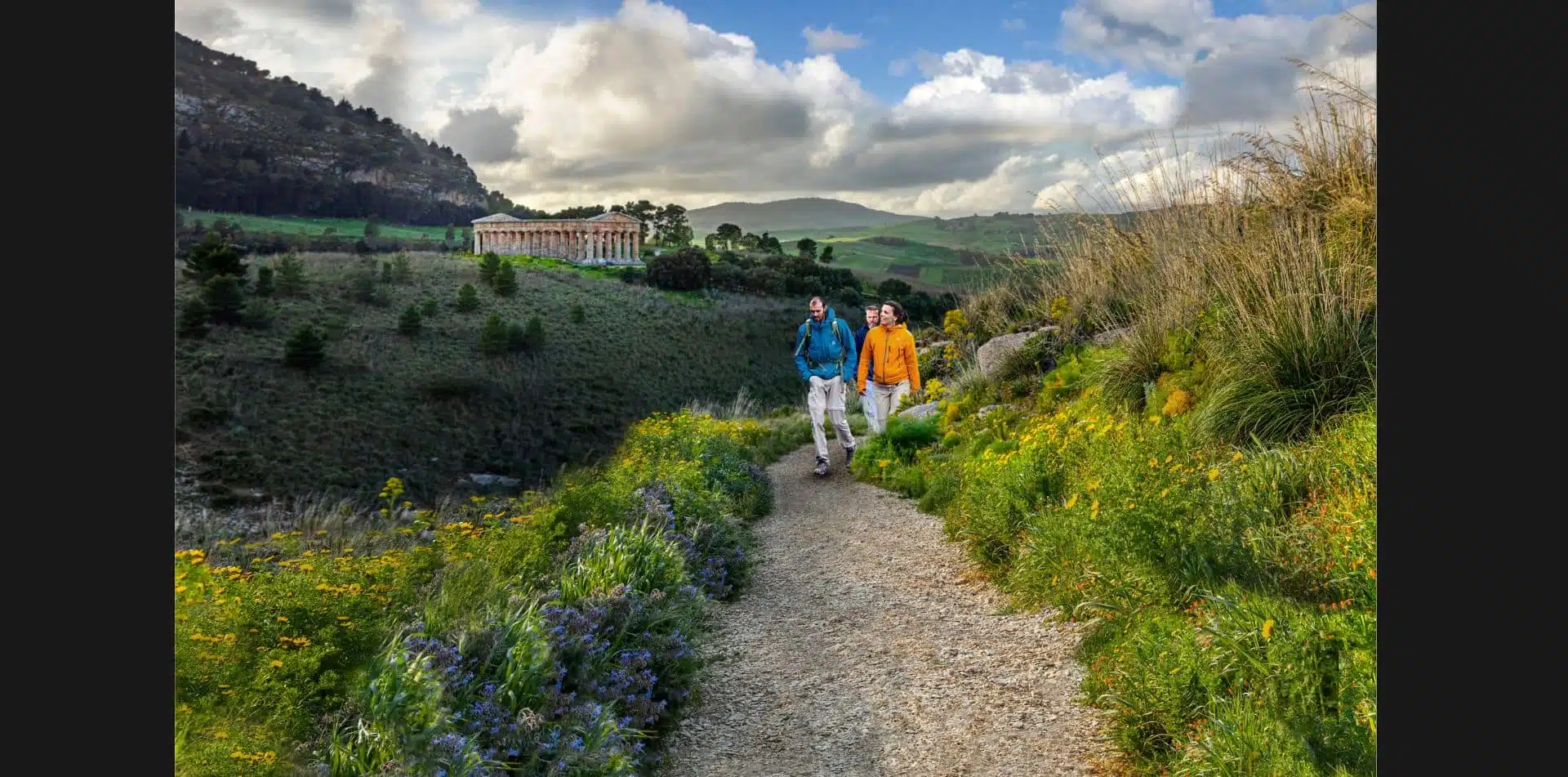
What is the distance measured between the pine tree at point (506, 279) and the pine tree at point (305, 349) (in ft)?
3.56

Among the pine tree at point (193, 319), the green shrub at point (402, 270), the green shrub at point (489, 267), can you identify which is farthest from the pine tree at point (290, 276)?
the green shrub at point (489, 267)

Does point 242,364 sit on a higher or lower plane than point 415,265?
lower

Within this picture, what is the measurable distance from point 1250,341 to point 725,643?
3758 millimetres

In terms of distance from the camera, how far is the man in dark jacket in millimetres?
10289

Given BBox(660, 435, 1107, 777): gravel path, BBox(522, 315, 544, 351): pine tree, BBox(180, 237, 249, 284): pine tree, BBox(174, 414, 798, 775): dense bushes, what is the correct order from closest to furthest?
1. BBox(174, 414, 798, 775): dense bushes
2. BBox(660, 435, 1107, 777): gravel path
3. BBox(180, 237, 249, 284): pine tree
4. BBox(522, 315, 544, 351): pine tree

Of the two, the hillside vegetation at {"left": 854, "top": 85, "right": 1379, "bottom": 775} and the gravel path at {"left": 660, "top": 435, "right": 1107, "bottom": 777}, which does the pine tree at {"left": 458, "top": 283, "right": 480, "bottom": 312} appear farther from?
the hillside vegetation at {"left": 854, "top": 85, "right": 1379, "bottom": 775}

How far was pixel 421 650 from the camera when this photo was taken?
137 inches

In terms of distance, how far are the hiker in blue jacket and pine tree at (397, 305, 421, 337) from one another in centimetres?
430

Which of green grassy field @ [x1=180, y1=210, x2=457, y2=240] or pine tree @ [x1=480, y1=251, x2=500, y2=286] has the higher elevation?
green grassy field @ [x1=180, y1=210, x2=457, y2=240]

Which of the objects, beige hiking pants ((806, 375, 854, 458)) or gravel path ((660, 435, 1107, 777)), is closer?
gravel path ((660, 435, 1107, 777))

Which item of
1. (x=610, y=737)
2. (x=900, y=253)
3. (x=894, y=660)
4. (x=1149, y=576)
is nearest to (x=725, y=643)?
(x=894, y=660)

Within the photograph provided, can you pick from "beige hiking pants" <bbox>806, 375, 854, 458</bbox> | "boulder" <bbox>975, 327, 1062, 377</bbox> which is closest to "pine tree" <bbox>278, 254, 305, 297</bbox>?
"beige hiking pants" <bbox>806, 375, 854, 458</bbox>

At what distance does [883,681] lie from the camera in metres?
4.39

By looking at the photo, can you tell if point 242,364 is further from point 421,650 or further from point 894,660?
point 894,660
